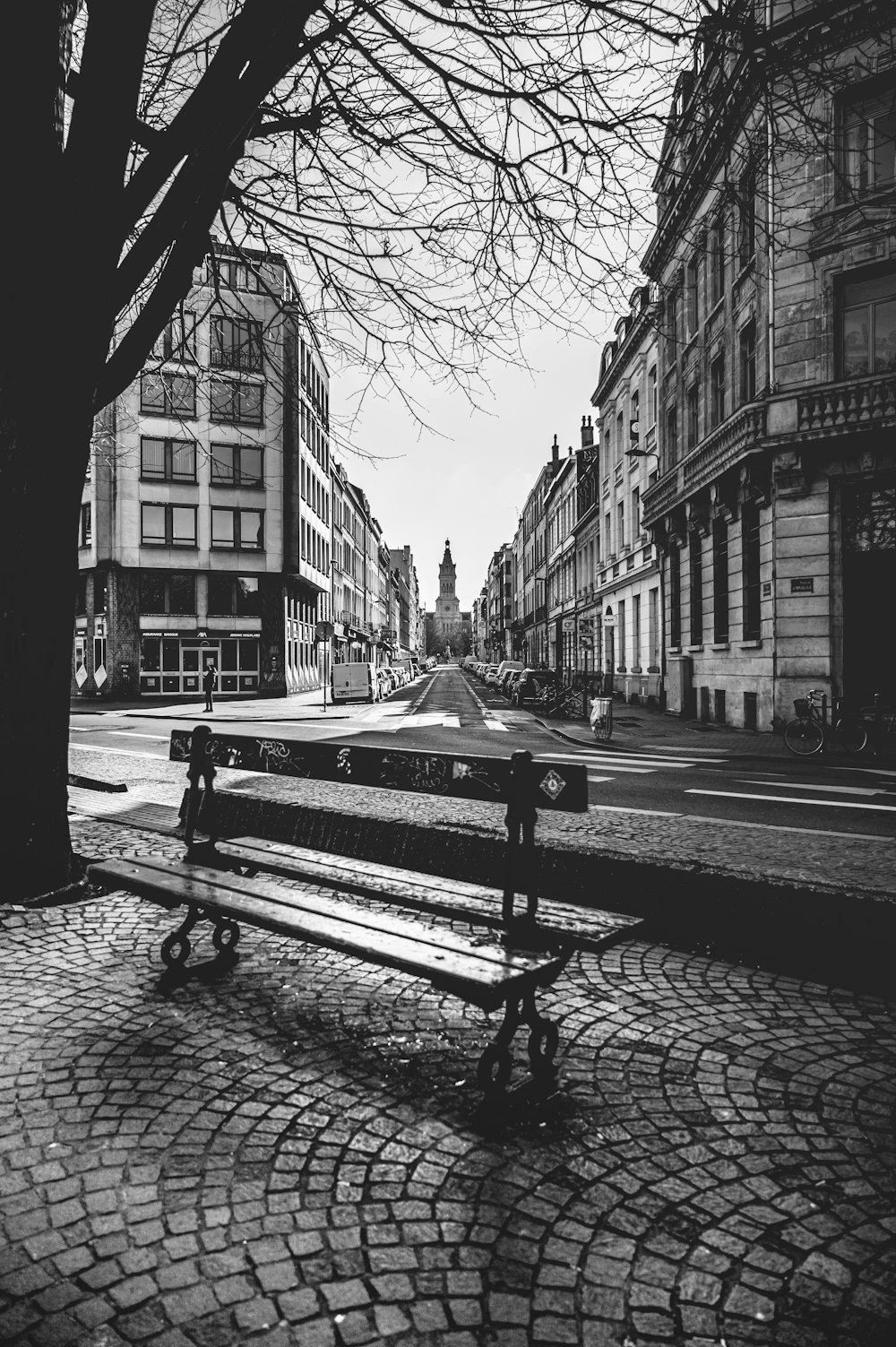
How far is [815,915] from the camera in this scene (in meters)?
4.05

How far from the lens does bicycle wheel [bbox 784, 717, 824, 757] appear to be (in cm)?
1429

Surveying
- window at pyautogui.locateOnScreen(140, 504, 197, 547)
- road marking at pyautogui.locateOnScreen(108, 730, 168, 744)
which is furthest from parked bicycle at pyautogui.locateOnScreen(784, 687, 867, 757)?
window at pyautogui.locateOnScreen(140, 504, 197, 547)

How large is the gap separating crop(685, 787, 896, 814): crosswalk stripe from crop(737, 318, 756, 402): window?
13176mm

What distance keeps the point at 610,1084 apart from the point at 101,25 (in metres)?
6.12

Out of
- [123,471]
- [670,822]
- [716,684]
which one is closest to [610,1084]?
[670,822]

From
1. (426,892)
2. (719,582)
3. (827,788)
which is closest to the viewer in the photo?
(426,892)

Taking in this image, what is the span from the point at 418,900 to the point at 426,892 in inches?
6.1

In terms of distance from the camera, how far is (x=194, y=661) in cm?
3959

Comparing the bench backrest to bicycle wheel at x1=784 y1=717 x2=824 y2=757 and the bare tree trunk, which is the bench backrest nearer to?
the bare tree trunk

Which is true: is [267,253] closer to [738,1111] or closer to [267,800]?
[267,800]

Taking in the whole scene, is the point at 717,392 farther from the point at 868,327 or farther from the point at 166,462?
the point at 166,462

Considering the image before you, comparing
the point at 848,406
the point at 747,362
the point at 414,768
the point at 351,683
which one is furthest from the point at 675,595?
the point at 414,768

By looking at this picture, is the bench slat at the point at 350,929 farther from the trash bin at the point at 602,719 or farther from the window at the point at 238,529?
the window at the point at 238,529

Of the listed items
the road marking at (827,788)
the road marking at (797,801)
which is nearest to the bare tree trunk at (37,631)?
the road marking at (797,801)
